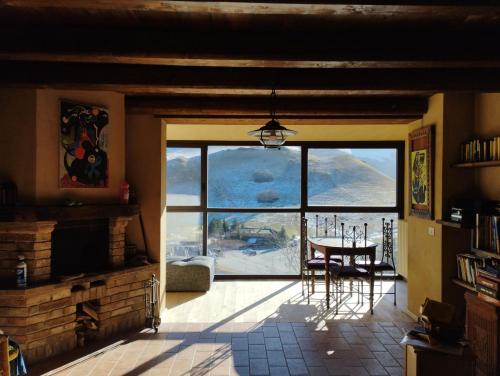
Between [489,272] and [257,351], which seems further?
[257,351]

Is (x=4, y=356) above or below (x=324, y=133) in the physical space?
below

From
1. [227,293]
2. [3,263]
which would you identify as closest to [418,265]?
[227,293]

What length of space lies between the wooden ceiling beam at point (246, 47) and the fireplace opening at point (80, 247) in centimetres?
200

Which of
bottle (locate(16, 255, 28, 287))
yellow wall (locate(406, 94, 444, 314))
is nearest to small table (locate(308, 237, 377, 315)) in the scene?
yellow wall (locate(406, 94, 444, 314))

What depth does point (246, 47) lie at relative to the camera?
9.37ft

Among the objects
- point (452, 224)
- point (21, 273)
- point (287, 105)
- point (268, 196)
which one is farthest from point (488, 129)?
point (21, 273)

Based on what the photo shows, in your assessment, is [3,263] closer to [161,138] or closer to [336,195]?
[161,138]

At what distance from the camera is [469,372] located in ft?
8.67

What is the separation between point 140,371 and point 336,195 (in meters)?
4.66

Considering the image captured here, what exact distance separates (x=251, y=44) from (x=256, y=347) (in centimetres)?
304

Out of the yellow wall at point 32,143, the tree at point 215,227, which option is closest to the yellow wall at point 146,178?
the yellow wall at point 32,143

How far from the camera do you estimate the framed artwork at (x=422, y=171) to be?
14.8ft

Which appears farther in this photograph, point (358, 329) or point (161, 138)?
point (161, 138)

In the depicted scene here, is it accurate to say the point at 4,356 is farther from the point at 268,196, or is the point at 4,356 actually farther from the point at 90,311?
the point at 268,196
